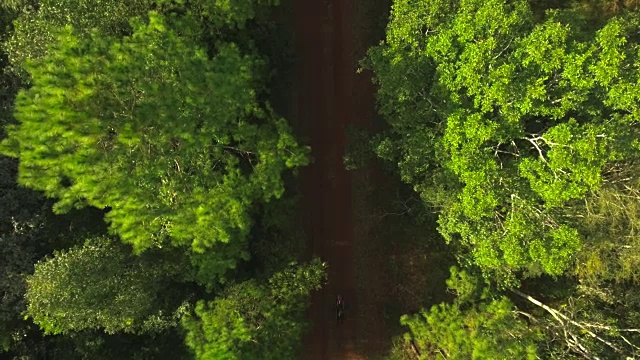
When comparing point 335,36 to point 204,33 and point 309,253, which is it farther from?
point 309,253

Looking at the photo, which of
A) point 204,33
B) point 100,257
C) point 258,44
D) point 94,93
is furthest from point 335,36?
point 100,257

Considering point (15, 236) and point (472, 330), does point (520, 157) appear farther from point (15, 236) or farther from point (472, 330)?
point (15, 236)

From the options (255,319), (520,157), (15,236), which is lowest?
(255,319)

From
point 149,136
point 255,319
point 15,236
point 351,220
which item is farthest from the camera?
point 351,220

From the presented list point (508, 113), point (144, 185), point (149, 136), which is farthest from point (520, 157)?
point (144, 185)

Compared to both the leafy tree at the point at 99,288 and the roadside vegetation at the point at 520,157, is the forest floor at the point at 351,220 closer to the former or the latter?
the roadside vegetation at the point at 520,157

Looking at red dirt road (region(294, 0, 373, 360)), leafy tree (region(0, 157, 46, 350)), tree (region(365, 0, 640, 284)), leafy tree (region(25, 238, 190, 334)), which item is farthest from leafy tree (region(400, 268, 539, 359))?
leafy tree (region(0, 157, 46, 350))

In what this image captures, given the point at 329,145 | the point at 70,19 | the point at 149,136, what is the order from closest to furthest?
the point at 149,136
the point at 70,19
the point at 329,145

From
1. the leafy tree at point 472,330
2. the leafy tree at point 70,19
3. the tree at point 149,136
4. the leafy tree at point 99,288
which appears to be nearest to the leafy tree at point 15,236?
the leafy tree at point 99,288
